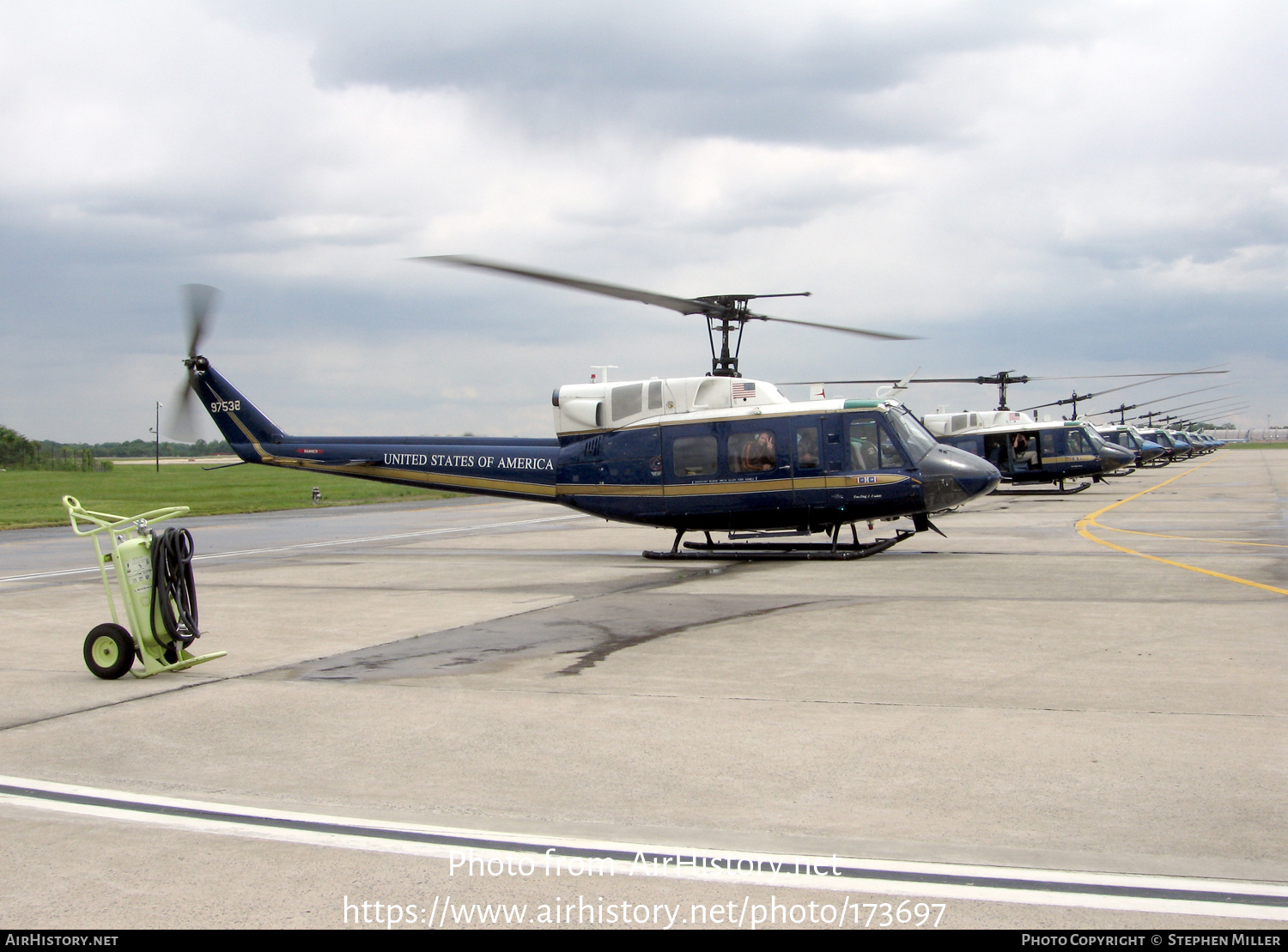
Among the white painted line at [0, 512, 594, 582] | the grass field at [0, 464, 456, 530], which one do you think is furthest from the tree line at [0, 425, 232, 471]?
the white painted line at [0, 512, 594, 582]

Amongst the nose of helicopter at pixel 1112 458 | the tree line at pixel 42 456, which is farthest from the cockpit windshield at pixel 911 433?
the tree line at pixel 42 456

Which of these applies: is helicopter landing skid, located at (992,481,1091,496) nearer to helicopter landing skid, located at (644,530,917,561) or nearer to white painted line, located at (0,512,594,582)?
white painted line, located at (0,512,594,582)

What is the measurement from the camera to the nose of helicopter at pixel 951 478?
15945 mm

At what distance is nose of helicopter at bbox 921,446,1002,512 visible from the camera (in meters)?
15.9

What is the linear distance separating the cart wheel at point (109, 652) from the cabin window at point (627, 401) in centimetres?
1030

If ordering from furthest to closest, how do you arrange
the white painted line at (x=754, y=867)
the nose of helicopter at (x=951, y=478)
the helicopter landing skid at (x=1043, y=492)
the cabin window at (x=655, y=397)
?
the helicopter landing skid at (x=1043, y=492) → the cabin window at (x=655, y=397) → the nose of helicopter at (x=951, y=478) → the white painted line at (x=754, y=867)

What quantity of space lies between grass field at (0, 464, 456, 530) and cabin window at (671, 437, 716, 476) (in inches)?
337

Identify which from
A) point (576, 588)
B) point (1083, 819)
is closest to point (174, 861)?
point (1083, 819)

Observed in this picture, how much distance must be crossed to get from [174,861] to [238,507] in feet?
109

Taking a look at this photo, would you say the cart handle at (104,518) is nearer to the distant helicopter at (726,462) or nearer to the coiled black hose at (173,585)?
the coiled black hose at (173,585)

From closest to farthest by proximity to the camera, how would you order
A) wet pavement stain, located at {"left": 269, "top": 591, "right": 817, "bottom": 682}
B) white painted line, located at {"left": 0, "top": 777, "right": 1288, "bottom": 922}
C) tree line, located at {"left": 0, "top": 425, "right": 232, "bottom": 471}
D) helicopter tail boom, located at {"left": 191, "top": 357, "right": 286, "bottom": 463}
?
white painted line, located at {"left": 0, "top": 777, "right": 1288, "bottom": 922} < wet pavement stain, located at {"left": 269, "top": 591, "right": 817, "bottom": 682} < helicopter tail boom, located at {"left": 191, "top": 357, "right": 286, "bottom": 463} < tree line, located at {"left": 0, "top": 425, "right": 232, "bottom": 471}

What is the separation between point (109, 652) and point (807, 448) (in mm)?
10698

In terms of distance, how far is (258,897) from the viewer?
383 centimetres

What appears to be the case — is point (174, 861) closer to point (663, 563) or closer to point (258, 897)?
point (258, 897)
